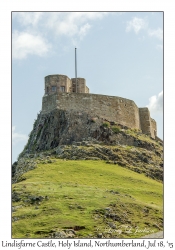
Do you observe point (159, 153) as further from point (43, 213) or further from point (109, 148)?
point (43, 213)

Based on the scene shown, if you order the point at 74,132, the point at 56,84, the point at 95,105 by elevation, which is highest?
the point at 56,84

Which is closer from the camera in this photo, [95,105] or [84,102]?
[84,102]

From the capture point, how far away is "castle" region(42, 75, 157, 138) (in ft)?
208

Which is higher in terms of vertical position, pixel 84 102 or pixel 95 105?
pixel 84 102

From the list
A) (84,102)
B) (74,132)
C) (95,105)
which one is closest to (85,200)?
(74,132)

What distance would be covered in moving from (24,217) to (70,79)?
34.9 m

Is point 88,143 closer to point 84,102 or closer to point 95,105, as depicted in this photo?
point 84,102

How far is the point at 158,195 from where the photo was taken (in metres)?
47.1

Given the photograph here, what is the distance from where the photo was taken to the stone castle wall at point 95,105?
208ft

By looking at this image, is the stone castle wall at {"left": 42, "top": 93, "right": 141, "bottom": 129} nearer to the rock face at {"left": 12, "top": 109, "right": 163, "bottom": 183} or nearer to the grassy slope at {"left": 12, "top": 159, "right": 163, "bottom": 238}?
the rock face at {"left": 12, "top": 109, "right": 163, "bottom": 183}

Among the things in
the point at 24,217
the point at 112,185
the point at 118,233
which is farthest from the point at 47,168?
the point at 118,233

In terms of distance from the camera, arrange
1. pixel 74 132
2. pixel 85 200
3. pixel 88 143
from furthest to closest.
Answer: pixel 74 132
pixel 88 143
pixel 85 200

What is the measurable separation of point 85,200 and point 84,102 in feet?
84.4

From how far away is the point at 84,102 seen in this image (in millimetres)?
63875
